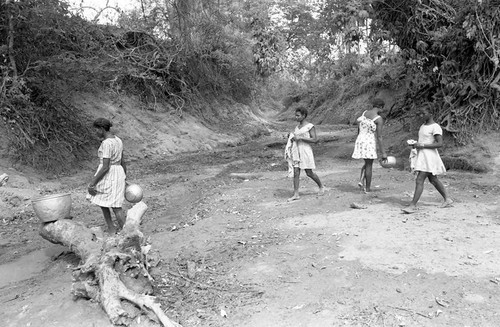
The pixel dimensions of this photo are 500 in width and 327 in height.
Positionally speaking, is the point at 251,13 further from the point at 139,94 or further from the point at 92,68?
the point at 92,68

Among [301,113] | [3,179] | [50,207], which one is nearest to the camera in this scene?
[50,207]

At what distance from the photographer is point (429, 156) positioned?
5789 millimetres

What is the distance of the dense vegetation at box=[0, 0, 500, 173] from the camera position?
927 centimetres

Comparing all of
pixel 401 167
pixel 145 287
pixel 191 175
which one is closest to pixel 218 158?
pixel 191 175

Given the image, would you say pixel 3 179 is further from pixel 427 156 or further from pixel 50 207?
pixel 427 156

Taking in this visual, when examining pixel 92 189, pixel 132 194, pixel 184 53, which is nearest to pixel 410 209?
pixel 132 194

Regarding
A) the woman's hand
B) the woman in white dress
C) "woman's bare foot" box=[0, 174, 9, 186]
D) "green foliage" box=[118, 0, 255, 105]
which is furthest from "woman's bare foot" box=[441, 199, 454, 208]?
"green foliage" box=[118, 0, 255, 105]

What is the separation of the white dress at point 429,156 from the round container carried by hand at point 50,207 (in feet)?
15.1

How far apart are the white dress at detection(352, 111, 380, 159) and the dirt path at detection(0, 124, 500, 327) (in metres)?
0.67

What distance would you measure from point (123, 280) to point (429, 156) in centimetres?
419

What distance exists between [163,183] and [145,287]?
5.98 meters

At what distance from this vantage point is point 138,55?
1612 centimetres

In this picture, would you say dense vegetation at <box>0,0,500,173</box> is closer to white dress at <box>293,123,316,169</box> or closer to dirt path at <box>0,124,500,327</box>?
dirt path at <box>0,124,500,327</box>

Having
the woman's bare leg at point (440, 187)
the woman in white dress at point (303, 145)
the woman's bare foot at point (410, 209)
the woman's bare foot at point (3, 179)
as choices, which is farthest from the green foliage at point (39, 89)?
the woman's bare leg at point (440, 187)
